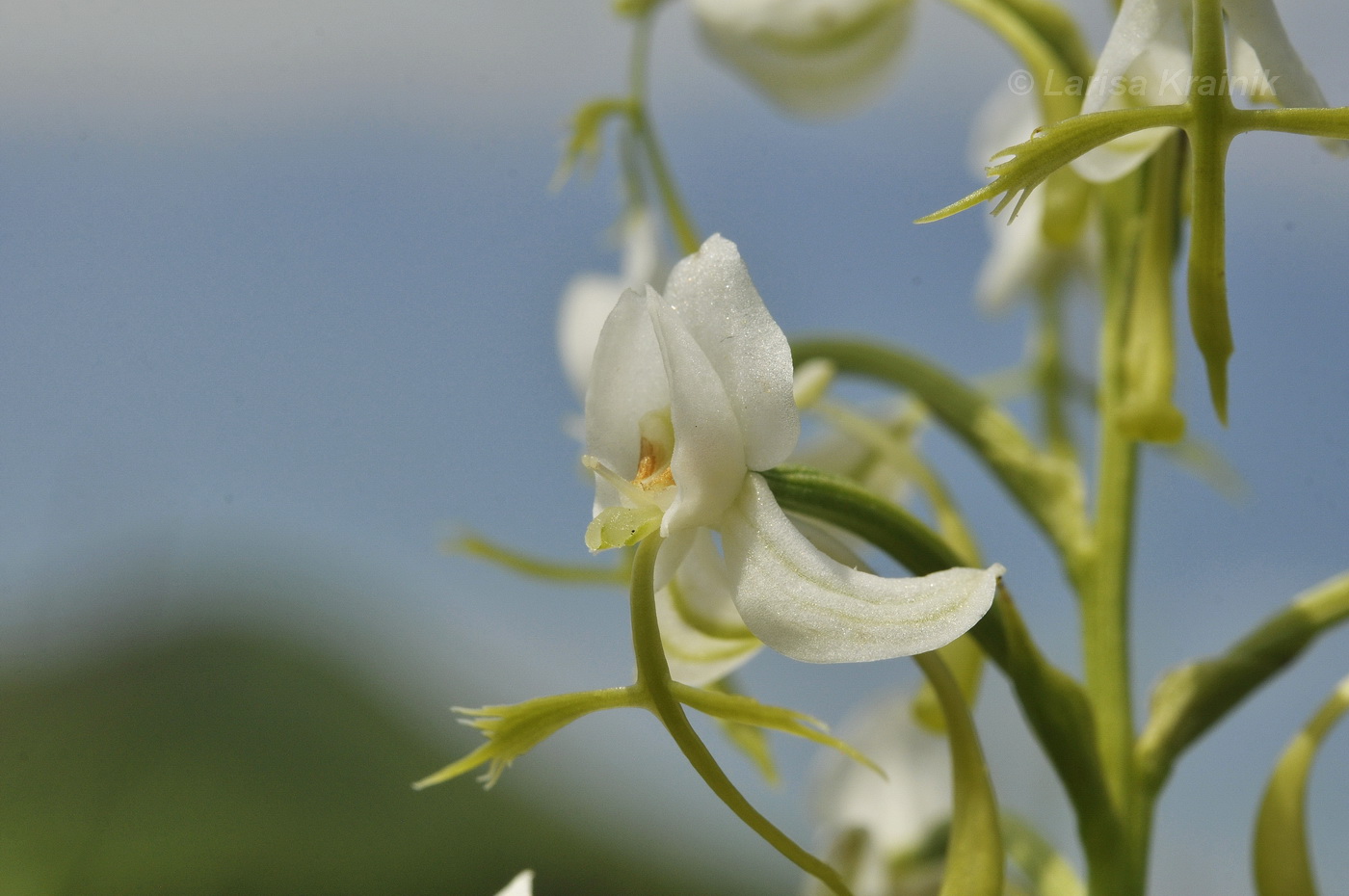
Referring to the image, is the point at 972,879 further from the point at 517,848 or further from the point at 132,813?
the point at 517,848

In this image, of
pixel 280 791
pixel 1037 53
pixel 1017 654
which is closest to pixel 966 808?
pixel 1017 654

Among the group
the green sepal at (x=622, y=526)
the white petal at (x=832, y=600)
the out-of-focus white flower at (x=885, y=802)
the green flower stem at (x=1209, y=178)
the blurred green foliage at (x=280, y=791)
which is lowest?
the blurred green foliage at (x=280, y=791)

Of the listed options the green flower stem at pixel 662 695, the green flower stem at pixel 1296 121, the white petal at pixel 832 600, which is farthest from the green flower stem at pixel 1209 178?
the green flower stem at pixel 662 695

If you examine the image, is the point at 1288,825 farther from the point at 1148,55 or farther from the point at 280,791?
the point at 280,791

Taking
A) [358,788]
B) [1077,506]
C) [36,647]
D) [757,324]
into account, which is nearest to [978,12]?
[1077,506]

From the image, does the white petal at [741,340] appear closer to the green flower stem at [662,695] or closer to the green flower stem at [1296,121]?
the green flower stem at [662,695]

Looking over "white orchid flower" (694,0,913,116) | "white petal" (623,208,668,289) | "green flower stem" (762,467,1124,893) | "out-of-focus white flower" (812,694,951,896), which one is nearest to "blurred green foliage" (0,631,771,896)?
"out-of-focus white flower" (812,694,951,896)
